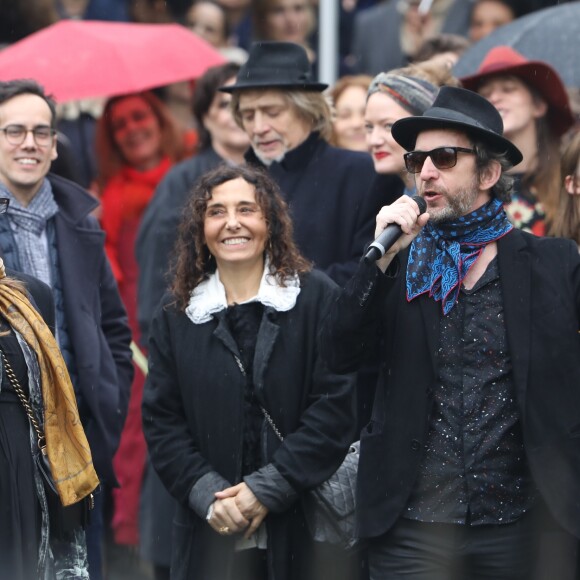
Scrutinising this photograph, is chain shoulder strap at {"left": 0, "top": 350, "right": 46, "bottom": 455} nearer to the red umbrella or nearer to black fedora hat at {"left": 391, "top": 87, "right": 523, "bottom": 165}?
black fedora hat at {"left": 391, "top": 87, "right": 523, "bottom": 165}

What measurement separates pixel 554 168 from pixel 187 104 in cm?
365

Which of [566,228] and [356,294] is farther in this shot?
[566,228]

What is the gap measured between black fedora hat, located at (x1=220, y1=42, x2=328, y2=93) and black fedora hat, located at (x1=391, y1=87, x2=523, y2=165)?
146 cm

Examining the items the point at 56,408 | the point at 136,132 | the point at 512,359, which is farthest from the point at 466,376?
the point at 136,132

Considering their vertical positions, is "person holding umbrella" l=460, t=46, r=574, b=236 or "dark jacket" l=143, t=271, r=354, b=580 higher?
"person holding umbrella" l=460, t=46, r=574, b=236

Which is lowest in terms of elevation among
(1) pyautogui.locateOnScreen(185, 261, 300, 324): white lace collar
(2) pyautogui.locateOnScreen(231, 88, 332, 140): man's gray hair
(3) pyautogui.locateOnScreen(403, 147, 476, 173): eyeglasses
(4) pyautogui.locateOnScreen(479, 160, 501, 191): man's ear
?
(1) pyautogui.locateOnScreen(185, 261, 300, 324): white lace collar

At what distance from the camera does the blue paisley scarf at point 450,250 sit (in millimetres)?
4844

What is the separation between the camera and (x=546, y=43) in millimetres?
7809

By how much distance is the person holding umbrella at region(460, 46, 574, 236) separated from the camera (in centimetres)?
648

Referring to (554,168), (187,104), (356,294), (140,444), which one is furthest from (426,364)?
(187,104)

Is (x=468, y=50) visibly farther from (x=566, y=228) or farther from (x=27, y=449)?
(x=27, y=449)

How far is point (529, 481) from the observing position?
4.80m

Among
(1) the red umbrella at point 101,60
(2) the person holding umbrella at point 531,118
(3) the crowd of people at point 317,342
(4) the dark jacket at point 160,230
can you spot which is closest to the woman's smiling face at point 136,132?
(1) the red umbrella at point 101,60

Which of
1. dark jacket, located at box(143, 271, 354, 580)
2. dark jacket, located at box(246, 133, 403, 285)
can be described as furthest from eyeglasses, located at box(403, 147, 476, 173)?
dark jacket, located at box(246, 133, 403, 285)
